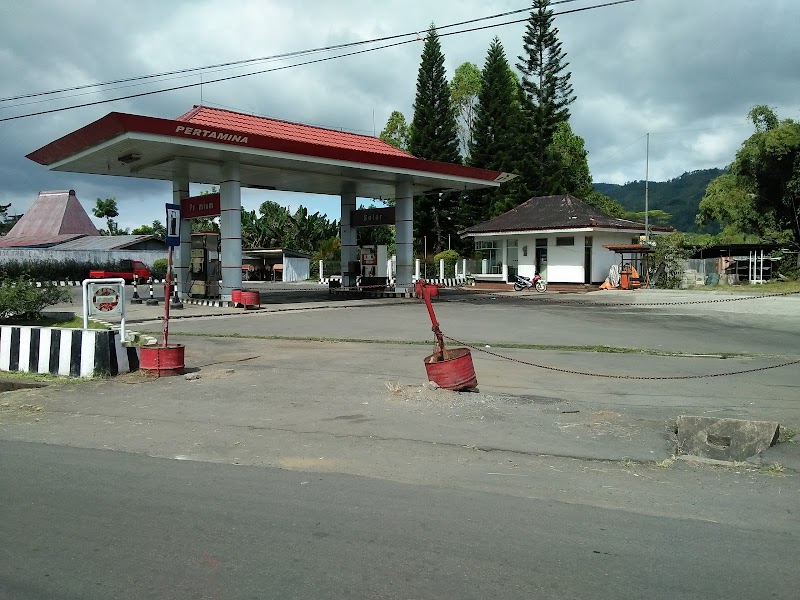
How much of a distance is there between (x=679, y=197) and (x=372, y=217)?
6383 inches

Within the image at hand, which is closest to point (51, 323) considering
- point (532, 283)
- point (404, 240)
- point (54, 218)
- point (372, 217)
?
point (404, 240)

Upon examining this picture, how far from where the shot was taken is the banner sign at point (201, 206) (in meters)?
26.2

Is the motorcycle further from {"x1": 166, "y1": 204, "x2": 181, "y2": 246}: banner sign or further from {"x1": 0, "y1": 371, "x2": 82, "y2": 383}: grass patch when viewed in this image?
{"x1": 0, "y1": 371, "x2": 82, "y2": 383}: grass patch

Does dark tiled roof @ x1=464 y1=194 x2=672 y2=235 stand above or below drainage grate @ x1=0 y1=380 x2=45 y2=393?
above

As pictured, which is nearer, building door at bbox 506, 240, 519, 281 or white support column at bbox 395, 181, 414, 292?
white support column at bbox 395, 181, 414, 292

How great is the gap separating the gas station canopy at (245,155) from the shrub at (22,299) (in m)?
8.76

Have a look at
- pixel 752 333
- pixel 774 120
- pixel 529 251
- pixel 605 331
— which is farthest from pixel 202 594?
pixel 774 120

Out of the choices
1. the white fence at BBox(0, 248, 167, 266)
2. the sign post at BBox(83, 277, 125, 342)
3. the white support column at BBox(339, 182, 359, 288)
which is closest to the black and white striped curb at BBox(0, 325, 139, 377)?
the sign post at BBox(83, 277, 125, 342)

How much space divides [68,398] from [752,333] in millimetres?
14776

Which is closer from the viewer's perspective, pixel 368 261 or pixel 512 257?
pixel 368 261

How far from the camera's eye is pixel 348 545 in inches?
163

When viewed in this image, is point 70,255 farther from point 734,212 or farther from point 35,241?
point 734,212

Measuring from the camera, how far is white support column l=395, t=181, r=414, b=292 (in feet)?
106

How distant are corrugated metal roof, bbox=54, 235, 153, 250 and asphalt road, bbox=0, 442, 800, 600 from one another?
178 ft
